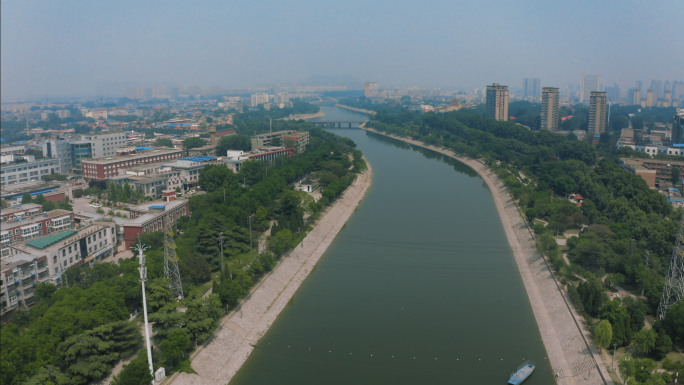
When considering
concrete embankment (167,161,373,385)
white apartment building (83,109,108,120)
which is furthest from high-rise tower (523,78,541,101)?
concrete embankment (167,161,373,385)

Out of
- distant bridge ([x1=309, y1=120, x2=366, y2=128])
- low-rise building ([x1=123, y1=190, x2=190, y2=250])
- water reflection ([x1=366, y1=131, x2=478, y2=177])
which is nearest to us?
low-rise building ([x1=123, y1=190, x2=190, y2=250])

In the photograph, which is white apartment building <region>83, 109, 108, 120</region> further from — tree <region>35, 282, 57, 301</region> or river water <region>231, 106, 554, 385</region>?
tree <region>35, 282, 57, 301</region>

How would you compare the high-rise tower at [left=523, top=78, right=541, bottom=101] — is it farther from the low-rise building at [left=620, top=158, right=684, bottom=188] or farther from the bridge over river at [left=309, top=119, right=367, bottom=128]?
the low-rise building at [left=620, top=158, right=684, bottom=188]

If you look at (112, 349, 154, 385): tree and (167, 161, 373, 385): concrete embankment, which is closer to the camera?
(112, 349, 154, 385): tree

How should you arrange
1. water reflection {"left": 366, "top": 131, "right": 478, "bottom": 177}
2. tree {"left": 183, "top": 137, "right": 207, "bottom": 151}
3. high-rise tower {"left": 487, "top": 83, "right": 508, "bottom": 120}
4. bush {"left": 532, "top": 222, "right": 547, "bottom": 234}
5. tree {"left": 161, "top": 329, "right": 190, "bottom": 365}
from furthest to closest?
high-rise tower {"left": 487, "top": 83, "right": 508, "bottom": 120} → tree {"left": 183, "top": 137, "right": 207, "bottom": 151} → water reflection {"left": 366, "top": 131, "right": 478, "bottom": 177} → bush {"left": 532, "top": 222, "right": 547, "bottom": 234} → tree {"left": 161, "top": 329, "right": 190, "bottom": 365}

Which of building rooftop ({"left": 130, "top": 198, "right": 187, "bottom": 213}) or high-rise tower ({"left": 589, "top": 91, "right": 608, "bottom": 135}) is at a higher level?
high-rise tower ({"left": 589, "top": 91, "right": 608, "bottom": 135})

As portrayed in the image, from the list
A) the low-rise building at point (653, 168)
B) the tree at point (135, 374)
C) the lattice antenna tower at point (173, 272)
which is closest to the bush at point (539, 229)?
the low-rise building at point (653, 168)

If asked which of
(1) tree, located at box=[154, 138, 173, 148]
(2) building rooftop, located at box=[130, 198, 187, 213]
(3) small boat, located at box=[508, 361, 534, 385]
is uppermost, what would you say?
(1) tree, located at box=[154, 138, 173, 148]

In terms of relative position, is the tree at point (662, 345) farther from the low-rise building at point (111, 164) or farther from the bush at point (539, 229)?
the low-rise building at point (111, 164)
